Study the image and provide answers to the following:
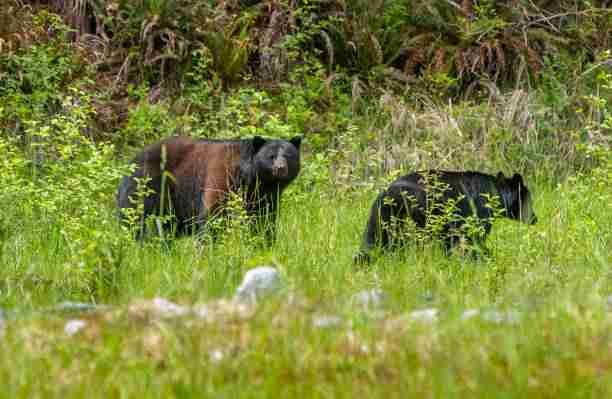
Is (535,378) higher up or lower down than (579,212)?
higher up

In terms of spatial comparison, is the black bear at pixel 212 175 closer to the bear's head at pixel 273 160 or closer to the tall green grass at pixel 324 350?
the bear's head at pixel 273 160

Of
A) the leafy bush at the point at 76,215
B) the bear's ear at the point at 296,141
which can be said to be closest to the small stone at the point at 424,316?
the leafy bush at the point at 76,215

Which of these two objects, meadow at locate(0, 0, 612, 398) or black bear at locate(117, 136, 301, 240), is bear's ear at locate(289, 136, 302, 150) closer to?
black bear at locate(117, 136, 301, 240)

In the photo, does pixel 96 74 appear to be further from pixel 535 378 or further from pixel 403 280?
pixel 535 378

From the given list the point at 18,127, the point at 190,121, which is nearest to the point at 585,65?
the point at 190,121

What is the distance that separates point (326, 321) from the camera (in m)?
3.92

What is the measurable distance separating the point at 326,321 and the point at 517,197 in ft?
17.4

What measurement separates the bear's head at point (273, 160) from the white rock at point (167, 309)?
15.7ft

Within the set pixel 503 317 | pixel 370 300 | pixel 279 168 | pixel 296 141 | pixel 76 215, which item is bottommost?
pixel 76 215

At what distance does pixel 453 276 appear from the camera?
6.39 metres

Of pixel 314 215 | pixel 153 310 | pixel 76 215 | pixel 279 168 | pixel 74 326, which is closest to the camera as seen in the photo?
pixel 74 326

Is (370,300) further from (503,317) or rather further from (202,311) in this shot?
(202,311)

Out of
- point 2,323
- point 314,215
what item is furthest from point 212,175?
point 2,323

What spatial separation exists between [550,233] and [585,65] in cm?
845
